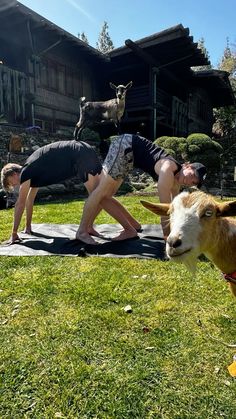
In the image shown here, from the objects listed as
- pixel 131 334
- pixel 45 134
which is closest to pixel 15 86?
pixel 45 134

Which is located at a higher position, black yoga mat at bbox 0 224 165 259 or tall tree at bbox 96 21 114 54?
tall tree at bbox 96 21 114 54

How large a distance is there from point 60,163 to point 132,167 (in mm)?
1082

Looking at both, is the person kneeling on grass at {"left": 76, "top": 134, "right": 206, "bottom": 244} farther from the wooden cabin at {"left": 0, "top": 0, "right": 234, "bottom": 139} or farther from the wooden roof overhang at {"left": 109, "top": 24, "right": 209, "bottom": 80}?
the wooden roof overhang at {"left": 109, "top": 24, "right": 209, "bottom": 80}

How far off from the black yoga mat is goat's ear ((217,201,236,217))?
84.7 inches

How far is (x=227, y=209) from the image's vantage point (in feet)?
7.29

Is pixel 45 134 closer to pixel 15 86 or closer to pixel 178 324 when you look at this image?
pixel 15 86

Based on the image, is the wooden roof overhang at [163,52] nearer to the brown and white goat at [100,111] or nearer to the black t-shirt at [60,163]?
the brown and white goat at [100,111]

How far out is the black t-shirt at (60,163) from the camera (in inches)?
194

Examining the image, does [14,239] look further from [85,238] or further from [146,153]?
[146,153]

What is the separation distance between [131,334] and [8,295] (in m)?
1.35

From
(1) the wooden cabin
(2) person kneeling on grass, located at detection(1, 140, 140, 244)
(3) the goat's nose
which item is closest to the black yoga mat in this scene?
(2) person kneeling on grass, located at detection(1, 140, 140, 244)

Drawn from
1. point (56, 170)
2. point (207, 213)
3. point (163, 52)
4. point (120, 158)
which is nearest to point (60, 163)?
point (56, 170)

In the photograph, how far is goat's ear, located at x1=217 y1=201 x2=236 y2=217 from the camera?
7.20 feet

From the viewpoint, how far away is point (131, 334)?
8.56 feet
